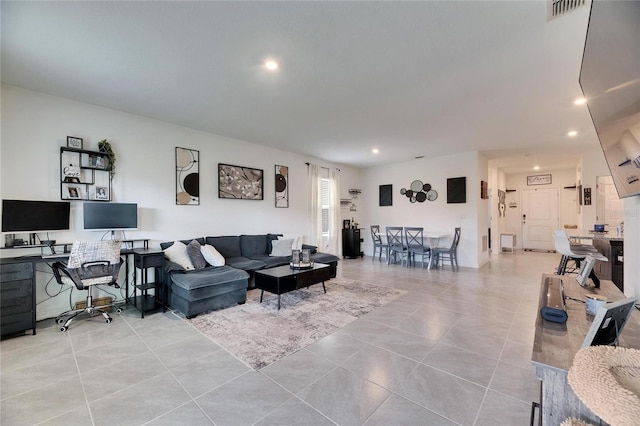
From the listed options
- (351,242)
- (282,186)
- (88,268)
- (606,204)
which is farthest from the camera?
(351,242)

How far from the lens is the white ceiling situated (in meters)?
1.97

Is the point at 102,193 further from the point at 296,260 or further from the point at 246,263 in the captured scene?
the point at 296,260

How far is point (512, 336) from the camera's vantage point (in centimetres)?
265

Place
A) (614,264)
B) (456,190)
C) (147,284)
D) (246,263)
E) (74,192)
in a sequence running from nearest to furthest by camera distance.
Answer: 1. (74,192)
2. (147,284)
3. (614,264)
4. (246,263)
5. (456,190)

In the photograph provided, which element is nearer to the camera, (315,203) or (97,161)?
(97,161)

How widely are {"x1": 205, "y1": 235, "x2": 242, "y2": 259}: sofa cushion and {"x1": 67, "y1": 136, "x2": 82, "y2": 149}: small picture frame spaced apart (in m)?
2.07

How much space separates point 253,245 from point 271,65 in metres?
3.30

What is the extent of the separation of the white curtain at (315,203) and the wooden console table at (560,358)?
5426 millimetres

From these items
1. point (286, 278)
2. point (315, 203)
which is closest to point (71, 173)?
point (286, 278)

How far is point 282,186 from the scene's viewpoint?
5.99 metres

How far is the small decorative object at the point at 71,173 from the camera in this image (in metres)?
3.30

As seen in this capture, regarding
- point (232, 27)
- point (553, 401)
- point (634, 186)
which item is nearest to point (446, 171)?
point (634, 186)

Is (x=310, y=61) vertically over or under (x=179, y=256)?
over

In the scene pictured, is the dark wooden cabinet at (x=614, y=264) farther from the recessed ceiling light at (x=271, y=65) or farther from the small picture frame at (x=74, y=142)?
the small picture frame at (x=74, y=142)
